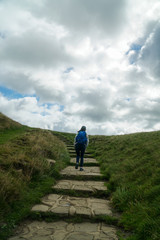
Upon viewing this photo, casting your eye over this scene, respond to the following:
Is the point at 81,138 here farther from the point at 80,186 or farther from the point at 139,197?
the point at 139,197

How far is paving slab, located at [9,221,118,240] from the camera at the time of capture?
332cm

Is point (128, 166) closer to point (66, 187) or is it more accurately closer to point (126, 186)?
point (126, 186)

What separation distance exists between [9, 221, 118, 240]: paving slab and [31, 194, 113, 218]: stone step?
29cm

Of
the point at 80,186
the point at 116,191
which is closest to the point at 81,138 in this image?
the point at 80,186

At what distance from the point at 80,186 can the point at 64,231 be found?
2622 millimetres

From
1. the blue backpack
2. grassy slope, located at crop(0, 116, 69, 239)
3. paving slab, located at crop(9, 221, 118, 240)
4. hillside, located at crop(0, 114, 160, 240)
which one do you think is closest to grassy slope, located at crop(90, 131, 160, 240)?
hillside, located at crop(0, 114, 160, 240)

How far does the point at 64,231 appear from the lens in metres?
3.55

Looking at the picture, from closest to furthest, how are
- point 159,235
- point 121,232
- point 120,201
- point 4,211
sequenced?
point 159,235
point 121,232
point 4,211
point 120,201

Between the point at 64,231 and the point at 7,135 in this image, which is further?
the point at 7,135

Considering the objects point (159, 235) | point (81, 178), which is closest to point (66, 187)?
point (81, 178)

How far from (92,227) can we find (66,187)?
7.53 feet

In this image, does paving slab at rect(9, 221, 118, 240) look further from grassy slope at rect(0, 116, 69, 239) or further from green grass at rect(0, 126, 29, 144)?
green grass at rect(0, 126, 29, 144)

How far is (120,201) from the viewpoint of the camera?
4773 millimetres

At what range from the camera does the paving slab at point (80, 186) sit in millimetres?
5812
